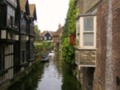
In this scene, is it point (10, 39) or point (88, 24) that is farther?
point (10, 39)

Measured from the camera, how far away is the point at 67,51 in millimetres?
33031

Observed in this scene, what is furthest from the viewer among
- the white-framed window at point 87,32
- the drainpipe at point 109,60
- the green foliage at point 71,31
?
the green foliage at point 71,31

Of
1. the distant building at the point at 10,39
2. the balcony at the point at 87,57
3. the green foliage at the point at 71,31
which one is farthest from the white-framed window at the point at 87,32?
the green foliage at the point at 71,31

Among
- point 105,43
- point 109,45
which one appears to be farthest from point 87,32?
point 109,45

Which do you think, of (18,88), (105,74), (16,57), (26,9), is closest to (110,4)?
(105,74)

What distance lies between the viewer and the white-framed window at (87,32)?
17734 millimetres

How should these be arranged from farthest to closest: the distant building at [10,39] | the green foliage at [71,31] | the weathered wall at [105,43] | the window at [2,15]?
1. the green foliage at [71,31]
2. the distant building at [10,39]
3. the window at [2,15]
4. the weathered wall at [105,43]

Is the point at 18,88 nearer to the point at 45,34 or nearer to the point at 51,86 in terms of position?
the point at 51,86

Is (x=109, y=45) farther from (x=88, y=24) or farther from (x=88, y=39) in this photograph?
(x=88, y=24)

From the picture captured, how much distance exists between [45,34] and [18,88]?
9214 centimetres

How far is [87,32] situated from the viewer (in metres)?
18.0

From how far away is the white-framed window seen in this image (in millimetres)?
17734

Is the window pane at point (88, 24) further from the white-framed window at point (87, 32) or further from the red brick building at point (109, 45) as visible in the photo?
the red brick building at point (109, 45)

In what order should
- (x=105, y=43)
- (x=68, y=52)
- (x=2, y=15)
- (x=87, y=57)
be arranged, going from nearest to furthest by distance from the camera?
1. (x=105, y=43)
2. (x=87, y=57)
3. (x=2, y=15)
4. (x=68, y=52)
